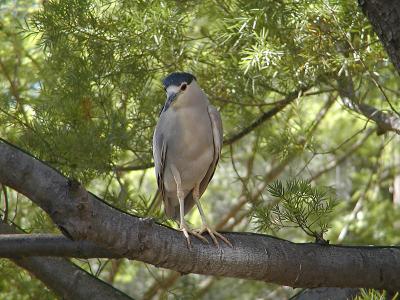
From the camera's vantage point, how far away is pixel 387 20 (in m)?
2.21

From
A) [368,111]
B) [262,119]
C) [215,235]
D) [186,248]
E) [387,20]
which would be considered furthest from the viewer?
[262,119]

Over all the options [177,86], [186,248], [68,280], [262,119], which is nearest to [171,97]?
[177,86]

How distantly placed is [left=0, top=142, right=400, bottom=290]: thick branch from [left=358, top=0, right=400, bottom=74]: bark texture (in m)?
0.65

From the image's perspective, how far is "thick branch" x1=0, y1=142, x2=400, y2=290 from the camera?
171 cm

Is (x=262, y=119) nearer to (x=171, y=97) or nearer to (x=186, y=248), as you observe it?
(x=171, y=97)

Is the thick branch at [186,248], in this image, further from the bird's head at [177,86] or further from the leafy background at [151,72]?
the bird's head at [177,86]

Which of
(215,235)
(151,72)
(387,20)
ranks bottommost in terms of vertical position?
(215,235)

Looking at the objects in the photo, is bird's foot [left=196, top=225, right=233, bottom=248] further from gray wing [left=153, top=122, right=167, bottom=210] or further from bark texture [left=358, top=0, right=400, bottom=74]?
bark texture [left=358, top=0, right=400, bottom=74]

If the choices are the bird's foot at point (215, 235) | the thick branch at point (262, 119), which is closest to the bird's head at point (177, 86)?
the thick branch at point (262, 119)

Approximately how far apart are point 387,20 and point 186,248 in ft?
3.01

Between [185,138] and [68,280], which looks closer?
[68,280]

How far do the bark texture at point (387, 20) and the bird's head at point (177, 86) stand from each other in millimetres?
874

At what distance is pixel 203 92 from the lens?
10.3ft

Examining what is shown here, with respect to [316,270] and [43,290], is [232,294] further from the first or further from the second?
[316,270]
